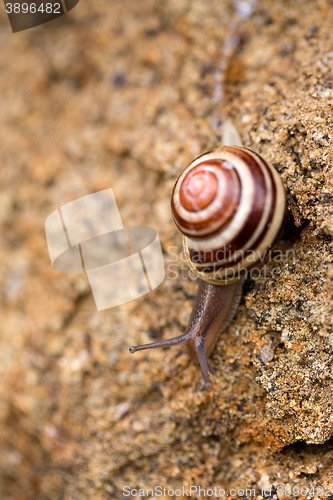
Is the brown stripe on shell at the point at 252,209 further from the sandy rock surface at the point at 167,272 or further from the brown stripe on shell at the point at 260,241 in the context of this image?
the sandy rock surface at the point at 167,272

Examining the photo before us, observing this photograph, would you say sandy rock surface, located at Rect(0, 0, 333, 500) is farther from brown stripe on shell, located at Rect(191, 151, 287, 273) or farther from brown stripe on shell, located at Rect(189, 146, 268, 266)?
brown stripe on shell, located at Rect(189, 146, 268, 266)

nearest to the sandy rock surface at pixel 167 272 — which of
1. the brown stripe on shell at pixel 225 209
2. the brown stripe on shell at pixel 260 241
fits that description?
the brown stripe on shell at pixel 260 241

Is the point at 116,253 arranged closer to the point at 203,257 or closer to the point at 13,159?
the point at 203,257

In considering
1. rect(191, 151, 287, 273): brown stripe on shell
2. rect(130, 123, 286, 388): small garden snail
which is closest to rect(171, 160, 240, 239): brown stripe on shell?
rect(130, 123, 286, 388): small garden snail

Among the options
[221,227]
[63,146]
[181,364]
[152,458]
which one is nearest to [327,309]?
[221,227]

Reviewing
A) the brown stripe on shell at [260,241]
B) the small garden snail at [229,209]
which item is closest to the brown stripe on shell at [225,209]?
the small garden snail at [229,209]

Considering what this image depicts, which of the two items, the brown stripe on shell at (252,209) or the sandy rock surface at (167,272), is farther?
the sandy rock surface at (167,272)
